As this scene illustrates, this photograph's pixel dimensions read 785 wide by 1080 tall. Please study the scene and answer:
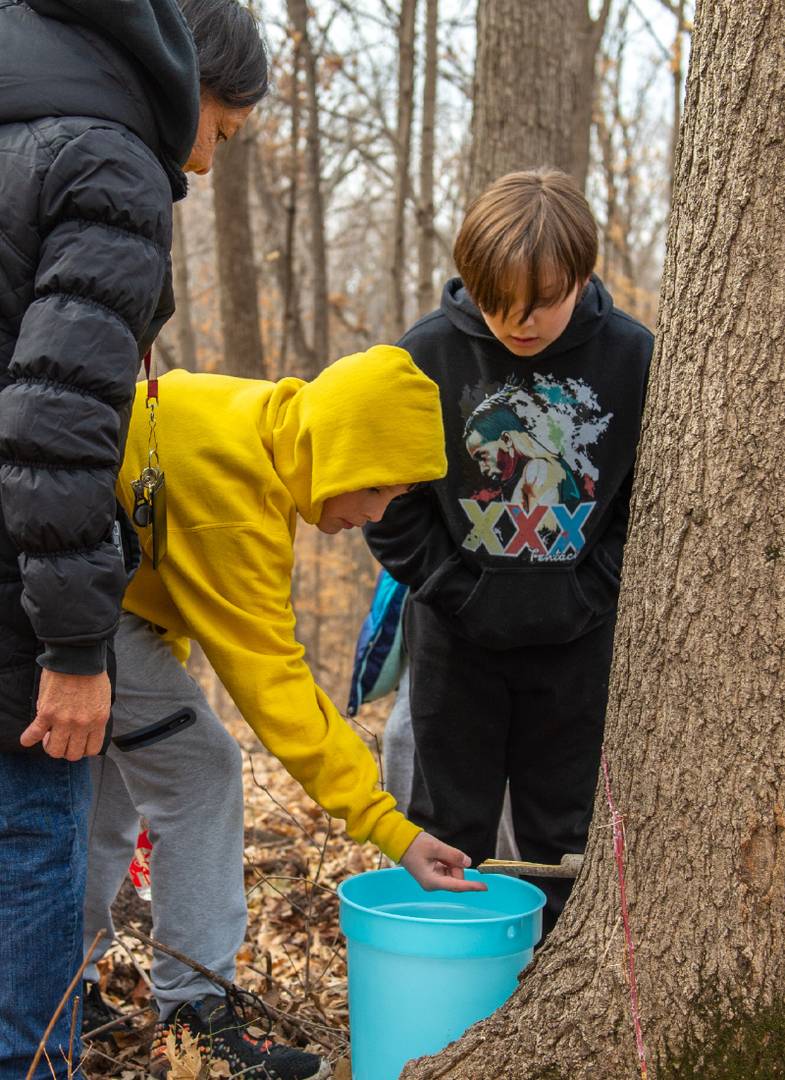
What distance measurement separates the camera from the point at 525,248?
2.44m

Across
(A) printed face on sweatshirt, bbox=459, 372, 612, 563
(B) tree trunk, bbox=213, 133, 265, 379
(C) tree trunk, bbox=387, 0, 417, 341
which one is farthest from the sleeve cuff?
(C) tree trunk, bbox=387, 0, 417, 341

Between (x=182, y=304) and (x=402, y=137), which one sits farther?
(x=182, y=304)

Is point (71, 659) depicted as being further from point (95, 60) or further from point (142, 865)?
point (142, 865)

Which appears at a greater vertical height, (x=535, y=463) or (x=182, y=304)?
(x=182, y=304)

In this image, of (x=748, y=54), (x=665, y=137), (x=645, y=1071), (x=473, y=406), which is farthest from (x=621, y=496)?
(x=665, y=137)

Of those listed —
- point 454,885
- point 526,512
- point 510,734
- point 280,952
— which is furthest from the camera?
point 280,952

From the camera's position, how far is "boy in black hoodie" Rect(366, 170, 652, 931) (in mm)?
2648

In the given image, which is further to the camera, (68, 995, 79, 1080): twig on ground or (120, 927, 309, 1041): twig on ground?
(120, 927, 309, 1041): twig on ground

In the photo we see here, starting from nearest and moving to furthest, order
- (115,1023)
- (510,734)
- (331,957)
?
(115,1023)
(510,734)
(331,957)

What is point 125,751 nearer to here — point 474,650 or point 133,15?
point 474,650

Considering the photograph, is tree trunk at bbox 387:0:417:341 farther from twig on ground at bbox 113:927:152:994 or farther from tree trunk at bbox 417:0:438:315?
twig on ground at bbox 113:927:152:994

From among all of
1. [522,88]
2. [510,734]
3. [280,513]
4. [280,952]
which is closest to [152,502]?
[280,513]

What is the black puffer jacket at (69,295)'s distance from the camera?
5.46ft

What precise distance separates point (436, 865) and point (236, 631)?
1.99ft
